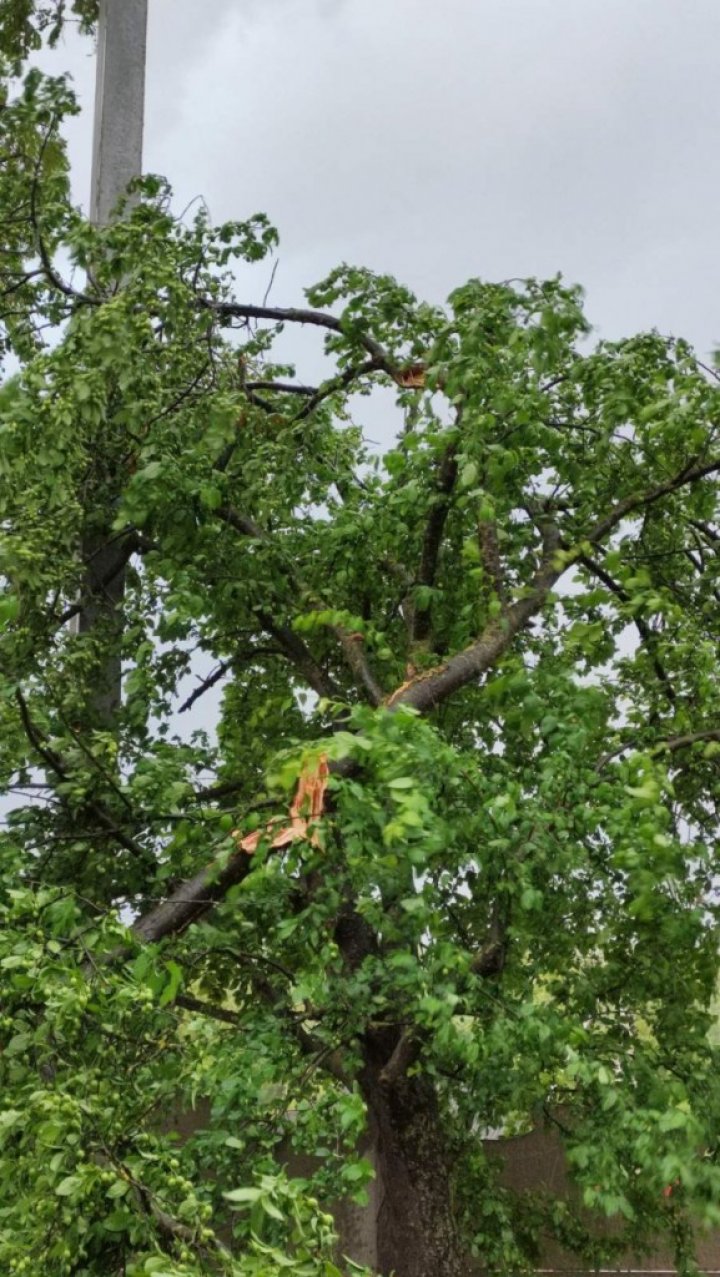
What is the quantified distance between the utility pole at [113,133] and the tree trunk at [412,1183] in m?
3.22

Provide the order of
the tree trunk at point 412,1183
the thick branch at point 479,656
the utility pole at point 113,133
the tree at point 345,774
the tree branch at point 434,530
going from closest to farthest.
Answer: the tree at point 345,774
the thick branch at point 479,656
the tree branch at point 434,530
the tree trunk at point 412,1183
the utility pole at point 113,133

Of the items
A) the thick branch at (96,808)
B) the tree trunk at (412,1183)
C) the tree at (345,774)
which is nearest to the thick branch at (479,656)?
the tree at (345,774)

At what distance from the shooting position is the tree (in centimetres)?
485

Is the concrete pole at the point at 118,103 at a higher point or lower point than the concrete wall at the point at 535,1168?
higher

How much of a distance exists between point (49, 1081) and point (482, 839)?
1.90 m

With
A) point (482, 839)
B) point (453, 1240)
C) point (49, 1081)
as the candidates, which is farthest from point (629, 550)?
point (49, 1081)

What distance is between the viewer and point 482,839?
227 inches

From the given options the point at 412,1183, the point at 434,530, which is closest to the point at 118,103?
the point at 434,530

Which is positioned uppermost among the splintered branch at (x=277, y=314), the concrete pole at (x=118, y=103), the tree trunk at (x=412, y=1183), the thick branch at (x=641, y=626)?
the concrete pole at (x=118, y=103)

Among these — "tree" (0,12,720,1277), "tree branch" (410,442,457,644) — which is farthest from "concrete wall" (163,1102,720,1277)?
"tree branch" (410,442,457,644)

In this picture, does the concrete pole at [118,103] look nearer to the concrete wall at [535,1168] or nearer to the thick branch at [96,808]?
the thick branch at [96,808]

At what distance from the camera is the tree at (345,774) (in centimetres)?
485

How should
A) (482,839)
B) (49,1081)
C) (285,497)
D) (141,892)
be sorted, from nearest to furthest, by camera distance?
(49,1081) → (482,839) → (141,892) → (285,497)

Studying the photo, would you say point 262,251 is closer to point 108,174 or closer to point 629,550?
point 108,174
